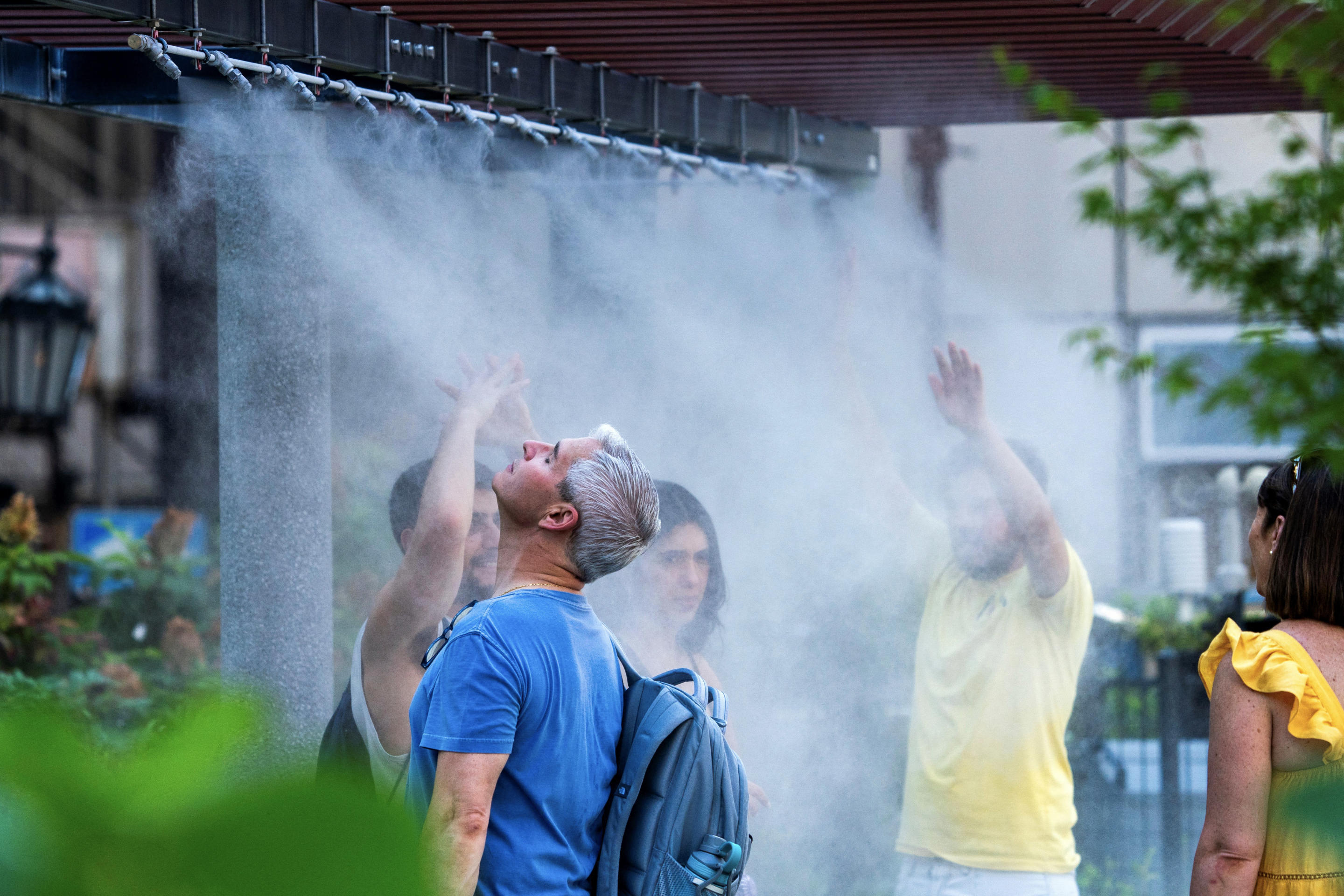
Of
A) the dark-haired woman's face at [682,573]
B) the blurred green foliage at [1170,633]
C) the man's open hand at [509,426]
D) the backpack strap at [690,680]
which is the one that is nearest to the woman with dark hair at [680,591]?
the dark-haired woman's face at [682,573]

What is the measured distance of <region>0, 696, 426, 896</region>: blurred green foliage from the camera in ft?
1.44

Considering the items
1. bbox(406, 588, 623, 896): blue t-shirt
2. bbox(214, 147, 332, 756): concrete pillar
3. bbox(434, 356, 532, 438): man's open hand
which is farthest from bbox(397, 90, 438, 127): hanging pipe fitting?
bbox(406, 588, 623, 896): blue t-shirt

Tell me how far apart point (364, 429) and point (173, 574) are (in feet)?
4.61

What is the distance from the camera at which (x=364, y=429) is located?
13.4 feet

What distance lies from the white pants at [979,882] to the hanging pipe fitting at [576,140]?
2019 mm

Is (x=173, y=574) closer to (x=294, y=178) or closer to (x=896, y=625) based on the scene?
(x=294, y=178)

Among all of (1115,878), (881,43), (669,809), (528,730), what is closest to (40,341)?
(881,43)

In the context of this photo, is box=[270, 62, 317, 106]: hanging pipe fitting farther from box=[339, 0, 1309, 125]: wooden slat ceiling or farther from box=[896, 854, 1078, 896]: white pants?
box=[896, 854, 1078, 896]: white pants

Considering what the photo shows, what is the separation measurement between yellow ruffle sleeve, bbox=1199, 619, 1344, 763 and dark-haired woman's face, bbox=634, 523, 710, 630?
1.46 m

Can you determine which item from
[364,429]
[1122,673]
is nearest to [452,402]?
[364,429]

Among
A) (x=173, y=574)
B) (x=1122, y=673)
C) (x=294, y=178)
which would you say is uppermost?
(x=294, y=178)

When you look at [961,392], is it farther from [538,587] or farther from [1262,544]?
[538,587]

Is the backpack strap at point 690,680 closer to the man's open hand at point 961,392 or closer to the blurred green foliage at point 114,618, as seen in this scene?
the man's open hand at point 961,392

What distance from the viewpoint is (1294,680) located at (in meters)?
2.04
